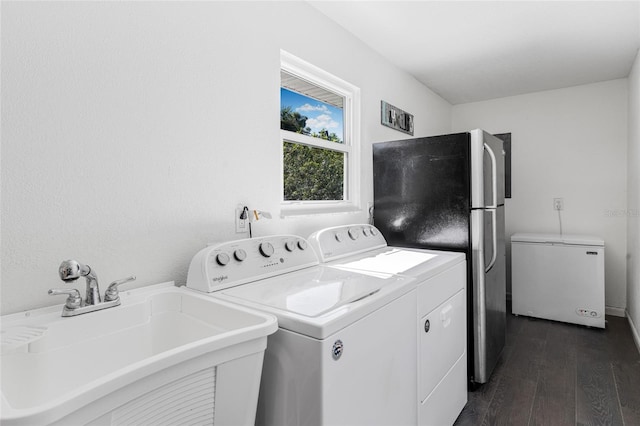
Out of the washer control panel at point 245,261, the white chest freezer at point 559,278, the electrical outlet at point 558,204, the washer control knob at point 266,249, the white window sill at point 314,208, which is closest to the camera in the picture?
the washer control panel at point 245,261

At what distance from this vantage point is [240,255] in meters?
1.46

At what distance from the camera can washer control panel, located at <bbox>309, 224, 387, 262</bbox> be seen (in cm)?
192

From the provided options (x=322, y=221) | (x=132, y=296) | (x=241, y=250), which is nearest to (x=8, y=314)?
(x=132, y=296)

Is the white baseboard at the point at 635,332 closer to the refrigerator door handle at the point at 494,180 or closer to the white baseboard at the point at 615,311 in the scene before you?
the white baseboard at the point at 615,311

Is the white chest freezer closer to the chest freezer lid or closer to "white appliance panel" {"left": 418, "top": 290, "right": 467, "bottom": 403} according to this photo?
the chest freezer lid

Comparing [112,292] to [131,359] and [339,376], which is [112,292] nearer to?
[131,359]

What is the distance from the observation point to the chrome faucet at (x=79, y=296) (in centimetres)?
98

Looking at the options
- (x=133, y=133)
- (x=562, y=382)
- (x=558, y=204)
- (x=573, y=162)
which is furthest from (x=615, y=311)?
(x=133, y=133)

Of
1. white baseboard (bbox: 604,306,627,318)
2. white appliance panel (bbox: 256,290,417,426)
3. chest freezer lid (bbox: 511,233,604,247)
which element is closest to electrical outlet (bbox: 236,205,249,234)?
white appliance panel (bbox: 256,290,417,426)

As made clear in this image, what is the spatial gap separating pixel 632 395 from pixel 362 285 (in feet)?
6.70

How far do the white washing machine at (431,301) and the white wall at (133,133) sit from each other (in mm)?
399

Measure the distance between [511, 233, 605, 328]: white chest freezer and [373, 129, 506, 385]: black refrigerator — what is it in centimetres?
112

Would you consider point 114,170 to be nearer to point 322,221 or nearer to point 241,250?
point 241,250

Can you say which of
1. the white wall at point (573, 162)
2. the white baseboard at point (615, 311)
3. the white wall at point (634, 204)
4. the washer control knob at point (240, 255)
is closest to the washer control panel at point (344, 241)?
the washer control knob at point (240, 255)
